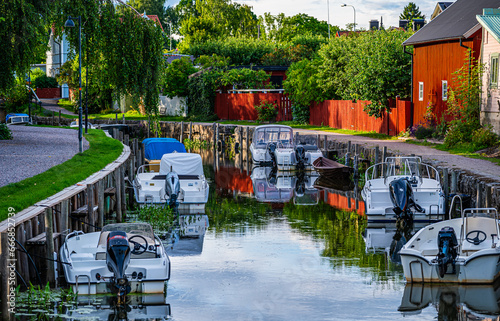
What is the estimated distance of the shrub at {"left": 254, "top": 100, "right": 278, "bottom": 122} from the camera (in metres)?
57.2

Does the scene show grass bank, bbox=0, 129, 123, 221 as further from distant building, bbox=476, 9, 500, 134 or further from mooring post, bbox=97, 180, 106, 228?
distant building, bbox=476, 9, 500, 134

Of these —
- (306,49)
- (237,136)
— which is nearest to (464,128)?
(237,136)

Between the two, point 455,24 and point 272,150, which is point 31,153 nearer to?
point 272,150

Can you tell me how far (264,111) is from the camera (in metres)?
57.4

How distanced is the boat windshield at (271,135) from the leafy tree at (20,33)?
1863 centimetres

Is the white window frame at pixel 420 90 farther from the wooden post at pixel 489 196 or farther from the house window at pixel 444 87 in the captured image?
the wooden post at pixel 489 196

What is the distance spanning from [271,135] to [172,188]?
746 inches

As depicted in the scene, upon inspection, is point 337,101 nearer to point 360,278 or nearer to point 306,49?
point 306,49

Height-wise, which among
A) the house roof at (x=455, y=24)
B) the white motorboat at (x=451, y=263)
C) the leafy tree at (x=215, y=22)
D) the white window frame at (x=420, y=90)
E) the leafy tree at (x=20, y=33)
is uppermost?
the leafy tree at (x=215, y=22)

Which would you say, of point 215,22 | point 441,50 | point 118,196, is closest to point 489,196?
point 118,196

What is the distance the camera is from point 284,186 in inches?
1283

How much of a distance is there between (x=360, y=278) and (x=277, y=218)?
27.7ft

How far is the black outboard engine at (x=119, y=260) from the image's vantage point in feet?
43.9

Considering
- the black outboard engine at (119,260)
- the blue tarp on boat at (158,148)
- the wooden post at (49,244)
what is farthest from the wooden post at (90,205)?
the blue tarp on boat at (158,148)
